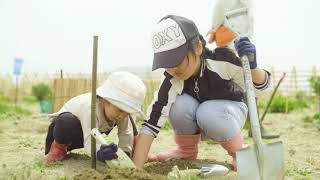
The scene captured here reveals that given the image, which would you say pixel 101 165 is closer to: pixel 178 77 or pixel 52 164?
pixel 52 164

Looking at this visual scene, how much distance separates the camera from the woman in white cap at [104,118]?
2.64 m

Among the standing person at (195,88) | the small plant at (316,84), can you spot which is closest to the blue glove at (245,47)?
the standing person at (195,88)

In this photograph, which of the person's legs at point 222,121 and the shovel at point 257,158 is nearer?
the shovel at point 257,158

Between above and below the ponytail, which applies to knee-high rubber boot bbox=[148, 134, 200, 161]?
below

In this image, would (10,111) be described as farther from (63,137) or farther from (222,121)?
(222,121)

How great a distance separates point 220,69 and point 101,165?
84cm

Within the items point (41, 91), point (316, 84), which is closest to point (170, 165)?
point (316, 84)

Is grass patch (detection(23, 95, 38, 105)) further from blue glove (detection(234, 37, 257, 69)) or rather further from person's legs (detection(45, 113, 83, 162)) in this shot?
blue glove (detection(234, 37, 257, 69))

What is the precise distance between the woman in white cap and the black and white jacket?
4.4 inches

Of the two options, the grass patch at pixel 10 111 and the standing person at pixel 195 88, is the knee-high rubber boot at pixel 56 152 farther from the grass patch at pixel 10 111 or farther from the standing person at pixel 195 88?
the grass patch at pixel 10 111

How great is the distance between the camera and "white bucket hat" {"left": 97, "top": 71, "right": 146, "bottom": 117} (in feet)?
8.63

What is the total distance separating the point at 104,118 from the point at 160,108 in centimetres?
34

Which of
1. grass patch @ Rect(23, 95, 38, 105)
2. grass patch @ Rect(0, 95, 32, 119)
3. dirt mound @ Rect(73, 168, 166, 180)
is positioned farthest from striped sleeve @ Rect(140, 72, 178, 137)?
grass patch @ Rect(23, 95, 38, 105)

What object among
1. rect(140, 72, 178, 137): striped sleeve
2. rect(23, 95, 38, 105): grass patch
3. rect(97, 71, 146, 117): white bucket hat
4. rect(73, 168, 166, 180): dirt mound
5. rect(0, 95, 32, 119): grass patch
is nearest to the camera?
rect(73, 168, 166, 180): dirt mound
